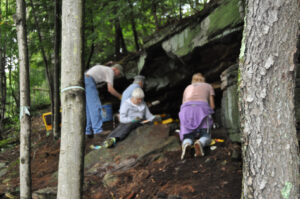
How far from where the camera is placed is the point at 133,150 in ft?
16.6

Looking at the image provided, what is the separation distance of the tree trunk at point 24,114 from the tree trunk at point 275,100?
3.32 metres

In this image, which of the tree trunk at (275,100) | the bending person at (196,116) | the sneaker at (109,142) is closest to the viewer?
the tree trunk at (275,100)

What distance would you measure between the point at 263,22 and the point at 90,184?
3.79 metres

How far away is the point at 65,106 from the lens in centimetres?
239

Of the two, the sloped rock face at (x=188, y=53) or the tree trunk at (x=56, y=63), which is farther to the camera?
the tree trunk at (x=56, y=63)

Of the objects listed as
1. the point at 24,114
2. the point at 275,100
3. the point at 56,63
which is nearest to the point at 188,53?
the point at 56,63

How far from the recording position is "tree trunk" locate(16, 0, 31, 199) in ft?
12.2

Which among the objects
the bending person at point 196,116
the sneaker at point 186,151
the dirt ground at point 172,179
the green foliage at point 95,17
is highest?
the green foliage at point 95,17

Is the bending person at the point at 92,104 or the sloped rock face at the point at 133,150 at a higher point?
the bending person at the point at 92,104

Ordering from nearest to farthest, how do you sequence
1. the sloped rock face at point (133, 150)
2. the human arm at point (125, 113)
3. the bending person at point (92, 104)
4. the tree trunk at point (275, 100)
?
the tree trunk at point (275, 100)
the sloped rock face at point (133, 150)
the human arm at point (125, 113)
the bending person at point (92, 104)

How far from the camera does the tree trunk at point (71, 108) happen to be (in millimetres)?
2303

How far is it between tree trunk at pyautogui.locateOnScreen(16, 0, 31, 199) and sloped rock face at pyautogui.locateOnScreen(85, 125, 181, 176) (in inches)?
50.0

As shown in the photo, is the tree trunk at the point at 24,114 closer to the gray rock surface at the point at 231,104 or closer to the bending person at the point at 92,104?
the bending person at the point at 92,104

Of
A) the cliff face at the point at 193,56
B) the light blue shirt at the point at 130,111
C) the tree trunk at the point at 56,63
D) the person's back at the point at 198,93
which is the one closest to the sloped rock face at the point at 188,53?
the cliff face at the point at 193,56
